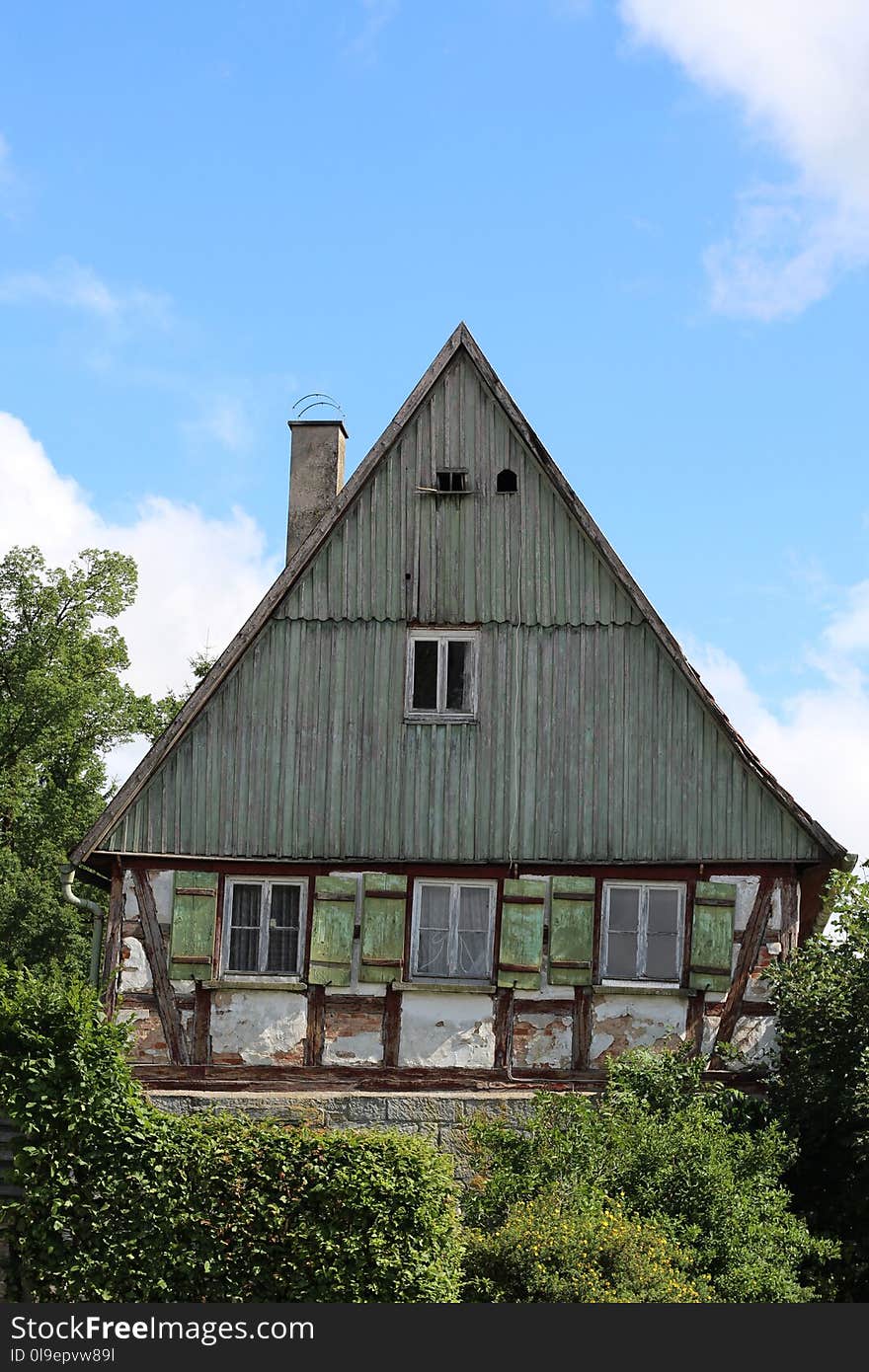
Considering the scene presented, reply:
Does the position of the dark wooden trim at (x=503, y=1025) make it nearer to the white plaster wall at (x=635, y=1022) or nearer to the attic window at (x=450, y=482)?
the white plaster wall at (x=635, y=1022)

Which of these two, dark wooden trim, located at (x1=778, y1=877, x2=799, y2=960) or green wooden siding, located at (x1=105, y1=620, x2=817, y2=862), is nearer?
dark wooden trim, located at (x1=778, y1=877, x2=799, y2=960)

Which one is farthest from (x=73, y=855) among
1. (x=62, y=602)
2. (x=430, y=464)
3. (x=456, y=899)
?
(x=62, y=602)

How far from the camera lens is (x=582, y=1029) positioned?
16.9 meters

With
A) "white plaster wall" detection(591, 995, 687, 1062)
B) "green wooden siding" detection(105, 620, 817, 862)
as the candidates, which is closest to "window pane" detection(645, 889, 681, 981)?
"white plaster wall" detection(591, 995, 687, 1062)

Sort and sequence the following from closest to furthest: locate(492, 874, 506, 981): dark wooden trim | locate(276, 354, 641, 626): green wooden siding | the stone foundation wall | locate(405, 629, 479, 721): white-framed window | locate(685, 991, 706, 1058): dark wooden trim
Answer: the stone foundation wall → locate(685, 991, 706, 1058): dark wooden trim → locate(492, 874, 506, 981): dark wooden trim → locate(405, 629, 479, 721): white-framed window → locate(276, 354, 641, 626): green wooden siding

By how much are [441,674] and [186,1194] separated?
6823mm

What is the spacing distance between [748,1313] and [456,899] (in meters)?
6.25

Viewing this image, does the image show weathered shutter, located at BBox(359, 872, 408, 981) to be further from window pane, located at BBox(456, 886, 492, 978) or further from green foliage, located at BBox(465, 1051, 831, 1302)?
green foliage, located at BBox(465, 1051, 831, 1302)

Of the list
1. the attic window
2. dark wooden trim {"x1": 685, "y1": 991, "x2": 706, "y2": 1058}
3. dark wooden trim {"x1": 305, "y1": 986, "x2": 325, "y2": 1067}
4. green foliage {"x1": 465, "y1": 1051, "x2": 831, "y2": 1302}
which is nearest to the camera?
green foliage {"x1": 465, "y1": 1051, "x2": 831, "y2": 1302}

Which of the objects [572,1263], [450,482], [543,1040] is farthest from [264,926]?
[572,1263]

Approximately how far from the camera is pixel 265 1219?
12.3 metres

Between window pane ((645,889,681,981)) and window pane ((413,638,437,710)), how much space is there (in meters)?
3.07

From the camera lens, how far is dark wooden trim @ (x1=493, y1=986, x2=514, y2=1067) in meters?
16.9

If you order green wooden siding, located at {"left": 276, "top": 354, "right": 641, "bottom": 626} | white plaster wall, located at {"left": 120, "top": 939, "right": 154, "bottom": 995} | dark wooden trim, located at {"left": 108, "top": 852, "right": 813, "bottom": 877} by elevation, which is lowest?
white plaster wall, located at {"left": 120, "top": 939, "right": 154, "bottom": 995}
